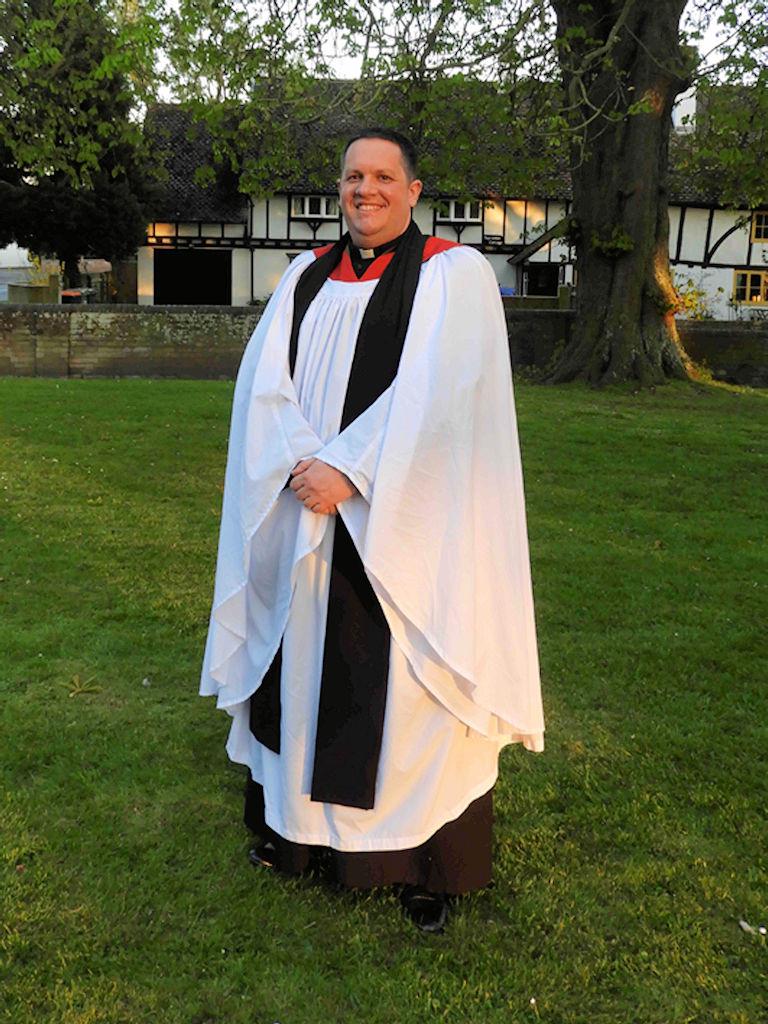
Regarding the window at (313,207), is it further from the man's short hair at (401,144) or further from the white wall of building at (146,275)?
the man's short hair at (401,144)

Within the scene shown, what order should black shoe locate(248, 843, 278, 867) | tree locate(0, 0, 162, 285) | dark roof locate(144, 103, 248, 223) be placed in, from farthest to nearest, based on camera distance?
dark roof locate(144, 103, 248, 223) < tree locate(0, 0, 162, 285) < black shoe locate(248, 843, 278, 867)

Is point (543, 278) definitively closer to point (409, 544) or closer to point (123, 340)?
point (123, 340)

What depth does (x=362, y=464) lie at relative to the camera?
10.4 feet

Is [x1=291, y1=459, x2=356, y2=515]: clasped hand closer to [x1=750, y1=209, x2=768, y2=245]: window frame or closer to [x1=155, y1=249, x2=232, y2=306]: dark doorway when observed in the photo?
[x1=155, y1=249, x2=232, y2=306]: dark doorway

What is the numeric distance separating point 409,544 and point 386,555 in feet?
0.28

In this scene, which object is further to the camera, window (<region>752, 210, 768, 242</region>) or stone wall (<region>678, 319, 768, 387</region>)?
window (<region>752, 210, 768, 242</region>)

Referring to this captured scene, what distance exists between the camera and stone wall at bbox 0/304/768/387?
65.8ft

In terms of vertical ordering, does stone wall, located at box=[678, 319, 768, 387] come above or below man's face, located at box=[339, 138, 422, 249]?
below

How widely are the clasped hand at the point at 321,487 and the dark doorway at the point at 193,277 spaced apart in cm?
3719

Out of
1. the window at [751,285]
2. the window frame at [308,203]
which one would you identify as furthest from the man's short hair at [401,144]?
the window at [751,285]

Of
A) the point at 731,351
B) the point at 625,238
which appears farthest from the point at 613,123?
the point at 731,351

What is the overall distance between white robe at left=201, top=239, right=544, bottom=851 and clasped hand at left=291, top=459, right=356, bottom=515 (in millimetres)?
38

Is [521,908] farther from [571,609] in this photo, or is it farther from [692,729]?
[571,609]

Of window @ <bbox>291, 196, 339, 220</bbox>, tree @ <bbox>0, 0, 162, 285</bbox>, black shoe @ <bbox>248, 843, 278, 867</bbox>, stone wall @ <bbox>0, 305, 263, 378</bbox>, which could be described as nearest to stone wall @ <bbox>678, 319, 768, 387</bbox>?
stone wall @ <bbox>0, 305, 263, 378</bbox>
